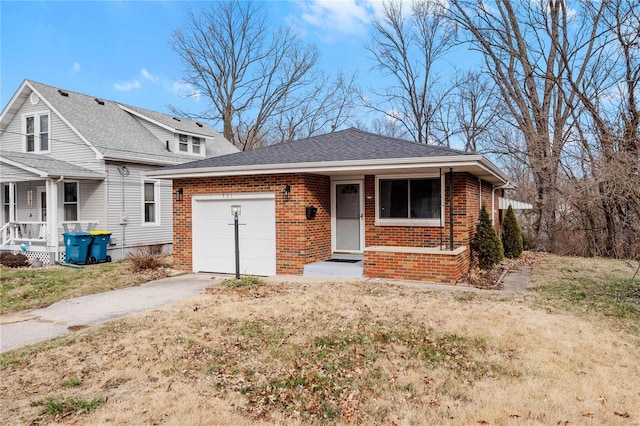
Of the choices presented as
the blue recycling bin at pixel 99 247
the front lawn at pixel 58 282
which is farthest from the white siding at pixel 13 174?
the front lawn at pixel 58 282

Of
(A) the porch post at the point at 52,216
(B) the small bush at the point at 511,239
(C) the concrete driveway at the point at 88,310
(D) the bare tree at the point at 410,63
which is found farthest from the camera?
(D) the bare tree at the point at 410,63

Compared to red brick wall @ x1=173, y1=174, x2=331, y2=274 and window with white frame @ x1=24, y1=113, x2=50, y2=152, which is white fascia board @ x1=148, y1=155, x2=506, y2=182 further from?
window with white frame @ x1=24, y1=113, x2=50, y2=152

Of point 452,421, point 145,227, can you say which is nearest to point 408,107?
point 145,227

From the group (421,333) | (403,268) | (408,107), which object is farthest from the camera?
(408,107)

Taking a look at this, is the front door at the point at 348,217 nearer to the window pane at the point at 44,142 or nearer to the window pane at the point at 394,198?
the window pane at the point at 394,198

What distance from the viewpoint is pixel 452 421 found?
139 inches

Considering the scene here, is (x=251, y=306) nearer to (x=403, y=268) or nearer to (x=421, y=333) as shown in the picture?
(x=421, y=333)

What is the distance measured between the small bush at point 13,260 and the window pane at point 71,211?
192 centimetres

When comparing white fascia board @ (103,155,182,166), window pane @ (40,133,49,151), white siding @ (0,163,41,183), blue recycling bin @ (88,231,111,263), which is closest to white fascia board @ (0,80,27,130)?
window pane @ (40,133,49,151)

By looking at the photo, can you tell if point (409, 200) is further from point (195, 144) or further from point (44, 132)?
point (44, 132)

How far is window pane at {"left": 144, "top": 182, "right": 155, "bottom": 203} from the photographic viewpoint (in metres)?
16.2

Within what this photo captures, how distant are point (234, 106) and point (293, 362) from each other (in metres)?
25.8

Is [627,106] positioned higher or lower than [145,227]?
higher

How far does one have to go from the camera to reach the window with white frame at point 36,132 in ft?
53.4
